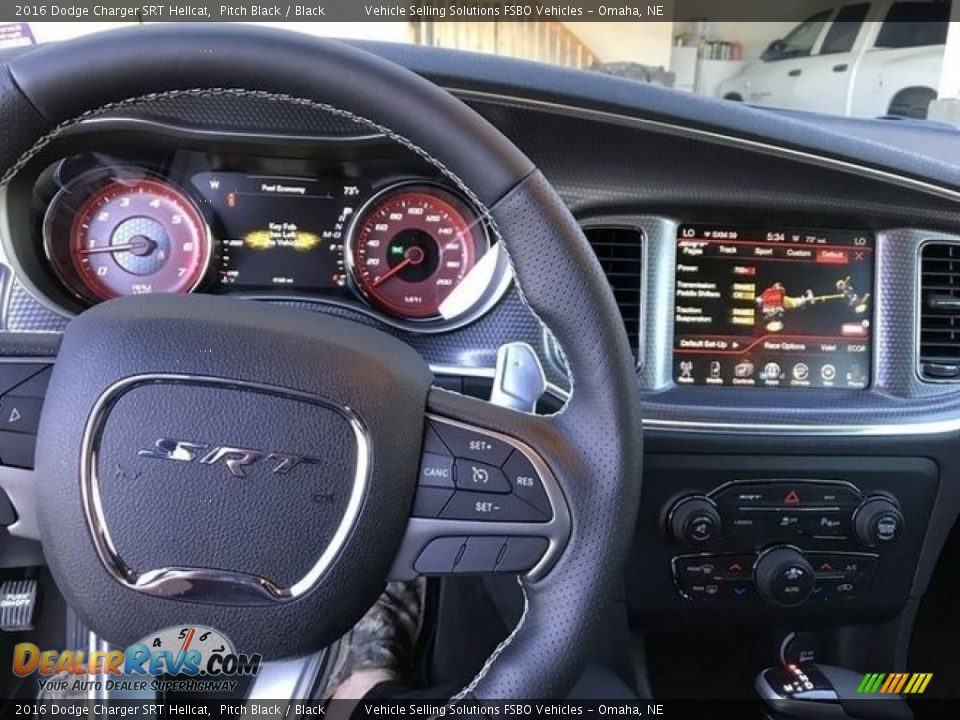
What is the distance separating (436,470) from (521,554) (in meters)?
0.13

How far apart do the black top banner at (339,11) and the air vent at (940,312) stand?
2.50ft

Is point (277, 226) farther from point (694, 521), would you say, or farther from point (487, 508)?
point (694, 521)

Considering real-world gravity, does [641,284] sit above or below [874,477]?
above

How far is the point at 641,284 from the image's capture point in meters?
1.52

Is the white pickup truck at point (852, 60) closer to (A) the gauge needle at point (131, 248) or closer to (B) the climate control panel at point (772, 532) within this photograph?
(B) the climate control panel at point (772, 532)

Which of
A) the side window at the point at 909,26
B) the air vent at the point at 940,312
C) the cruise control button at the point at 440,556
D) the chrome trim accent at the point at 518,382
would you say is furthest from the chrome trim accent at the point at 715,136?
the side window at the point at 909,26

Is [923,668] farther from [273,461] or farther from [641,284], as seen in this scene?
[273,461]

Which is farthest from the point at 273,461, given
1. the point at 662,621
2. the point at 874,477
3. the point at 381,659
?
the point at 874,477

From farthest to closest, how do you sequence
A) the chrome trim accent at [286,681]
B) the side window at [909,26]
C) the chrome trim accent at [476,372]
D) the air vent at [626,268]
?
the side window at [909,26] < the air vent at [626,268] < the chrome trim accent at [476,372] < the chrome trim accent at [286,681]

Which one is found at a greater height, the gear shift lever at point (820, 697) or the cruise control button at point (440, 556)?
the cruise control button at point (440, 556)

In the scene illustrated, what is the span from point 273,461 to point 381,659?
2.17 ft

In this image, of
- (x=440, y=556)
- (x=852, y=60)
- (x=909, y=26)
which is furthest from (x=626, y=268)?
(x=852, y=60)

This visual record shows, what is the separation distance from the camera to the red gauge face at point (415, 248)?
1445 millimetres

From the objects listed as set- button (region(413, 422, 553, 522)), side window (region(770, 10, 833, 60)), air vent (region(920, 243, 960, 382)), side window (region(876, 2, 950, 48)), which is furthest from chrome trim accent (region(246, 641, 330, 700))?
side window (region(770, 10, 833, 60))
